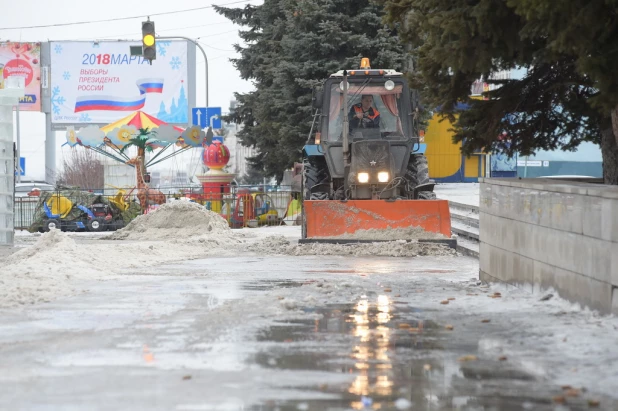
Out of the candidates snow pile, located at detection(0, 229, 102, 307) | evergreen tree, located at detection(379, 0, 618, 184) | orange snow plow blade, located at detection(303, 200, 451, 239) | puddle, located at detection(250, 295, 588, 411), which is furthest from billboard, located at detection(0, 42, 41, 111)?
puddle, located at detection(250, 295, 588, 411)

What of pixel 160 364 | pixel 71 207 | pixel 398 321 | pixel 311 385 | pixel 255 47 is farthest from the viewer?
pixel 255 47

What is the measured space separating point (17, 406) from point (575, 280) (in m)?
4.80

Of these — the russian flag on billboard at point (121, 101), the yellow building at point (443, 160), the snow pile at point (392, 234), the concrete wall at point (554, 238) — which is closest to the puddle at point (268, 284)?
the concrete wall at point (554, 238)

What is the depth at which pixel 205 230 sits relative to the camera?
863 inches

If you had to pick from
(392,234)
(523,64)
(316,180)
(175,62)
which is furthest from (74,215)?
(175,62)

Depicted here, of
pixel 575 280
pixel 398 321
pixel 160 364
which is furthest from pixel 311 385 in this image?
pixel 575 280

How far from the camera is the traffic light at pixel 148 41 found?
2645 centimetres

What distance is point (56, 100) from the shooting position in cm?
6066

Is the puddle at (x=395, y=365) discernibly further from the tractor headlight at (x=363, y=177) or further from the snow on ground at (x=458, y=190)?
the snow on ground at (x=458, y=190)

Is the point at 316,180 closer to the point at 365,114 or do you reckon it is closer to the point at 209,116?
the point at 365,114

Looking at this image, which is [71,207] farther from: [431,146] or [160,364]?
[160,364]

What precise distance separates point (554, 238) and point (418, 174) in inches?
424

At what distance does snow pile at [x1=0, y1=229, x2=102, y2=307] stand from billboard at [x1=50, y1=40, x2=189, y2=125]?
44908 mm

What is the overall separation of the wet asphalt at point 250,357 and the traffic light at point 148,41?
16.5 m
